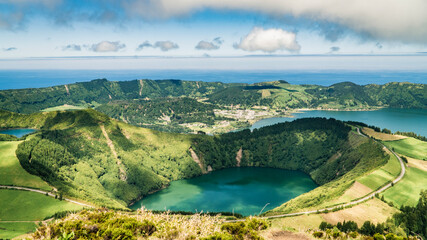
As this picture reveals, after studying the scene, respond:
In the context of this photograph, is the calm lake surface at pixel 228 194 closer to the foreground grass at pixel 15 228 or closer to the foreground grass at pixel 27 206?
the foreground grass at pixel 27 206

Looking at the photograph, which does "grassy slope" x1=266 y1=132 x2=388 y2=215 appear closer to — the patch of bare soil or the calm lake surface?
the calm lake surface

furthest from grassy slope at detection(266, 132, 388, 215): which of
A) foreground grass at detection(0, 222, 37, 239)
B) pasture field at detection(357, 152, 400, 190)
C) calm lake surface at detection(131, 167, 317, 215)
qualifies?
foreground grass at detection(0, 222, 37, 239)

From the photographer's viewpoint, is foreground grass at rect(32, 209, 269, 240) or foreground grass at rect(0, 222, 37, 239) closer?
foreground grass at rect(32, 209, 269, 240)

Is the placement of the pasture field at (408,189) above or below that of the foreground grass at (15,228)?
above

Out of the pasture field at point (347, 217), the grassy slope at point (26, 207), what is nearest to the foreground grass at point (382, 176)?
the pasture field at point (347, 217)

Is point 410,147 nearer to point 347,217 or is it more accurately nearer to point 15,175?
point 347,217

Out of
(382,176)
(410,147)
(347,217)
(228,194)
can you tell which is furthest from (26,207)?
(410,147)
